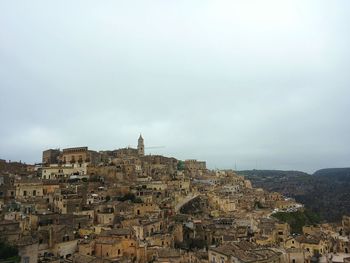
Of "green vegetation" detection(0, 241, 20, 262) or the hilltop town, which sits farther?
the hilltop town

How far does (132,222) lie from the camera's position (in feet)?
139

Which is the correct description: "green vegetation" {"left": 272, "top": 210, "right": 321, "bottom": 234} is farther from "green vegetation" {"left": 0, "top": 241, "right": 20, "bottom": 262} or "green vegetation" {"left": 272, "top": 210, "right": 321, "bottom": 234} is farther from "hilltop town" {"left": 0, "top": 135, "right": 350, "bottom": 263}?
"green vegetation" {"left": 0, "top": 241, "right": 20, "bottom": 262}

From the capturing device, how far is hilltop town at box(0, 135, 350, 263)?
1310 inches

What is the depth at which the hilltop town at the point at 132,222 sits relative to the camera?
109ft

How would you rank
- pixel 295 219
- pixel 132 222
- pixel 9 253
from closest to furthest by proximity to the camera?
pixel 9 253 < pixel 132 222 < pixel 295 219

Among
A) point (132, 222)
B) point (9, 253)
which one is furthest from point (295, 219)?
point (9, 253)

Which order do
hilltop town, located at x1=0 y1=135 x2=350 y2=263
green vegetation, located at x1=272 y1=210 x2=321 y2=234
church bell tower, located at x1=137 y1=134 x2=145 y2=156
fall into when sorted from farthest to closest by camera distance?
church bell tower, located at x1=137 y1=134 x2=145 y2=156
green vegetation, located at x1=272 y1=210 x2=321 y2=234
hilltop town, located at x1=0 y1=135 x2=350 y2=263

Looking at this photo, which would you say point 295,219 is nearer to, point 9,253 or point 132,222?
point 132,222

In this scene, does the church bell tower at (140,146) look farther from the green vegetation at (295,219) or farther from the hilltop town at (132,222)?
the green vegetation at (295,219)

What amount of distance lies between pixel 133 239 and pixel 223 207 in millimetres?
34246

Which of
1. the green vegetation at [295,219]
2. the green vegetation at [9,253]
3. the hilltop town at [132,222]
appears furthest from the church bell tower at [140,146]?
the green vegetation at [9,253]

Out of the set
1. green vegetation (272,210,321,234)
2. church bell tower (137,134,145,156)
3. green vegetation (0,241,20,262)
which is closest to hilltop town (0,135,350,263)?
green vegetation (0,241,20,262)

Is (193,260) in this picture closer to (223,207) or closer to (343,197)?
(223,207)

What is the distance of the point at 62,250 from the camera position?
34.5 metres
